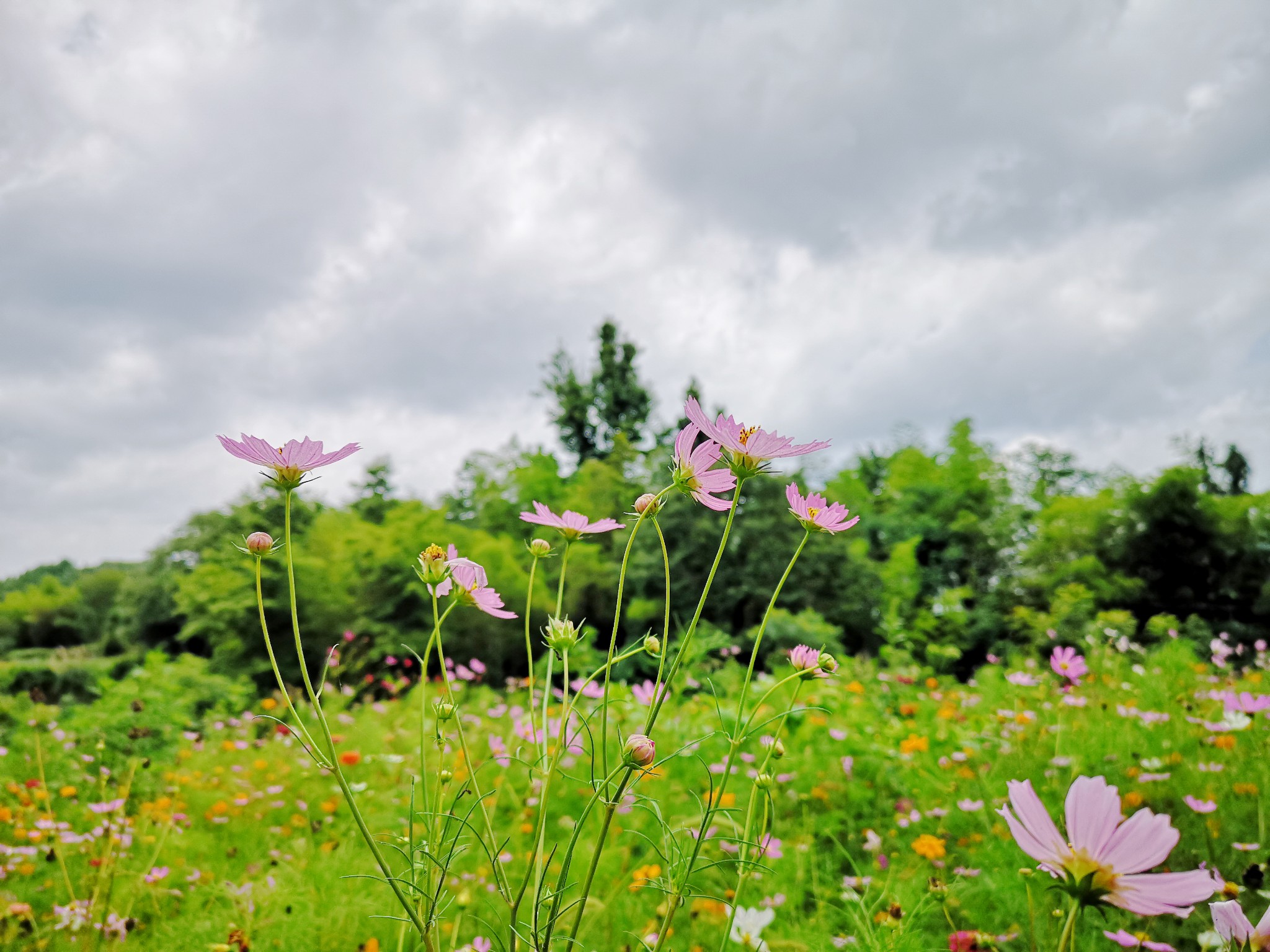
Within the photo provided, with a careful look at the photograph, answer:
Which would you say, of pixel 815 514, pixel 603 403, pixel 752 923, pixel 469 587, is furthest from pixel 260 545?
pixel 603 403

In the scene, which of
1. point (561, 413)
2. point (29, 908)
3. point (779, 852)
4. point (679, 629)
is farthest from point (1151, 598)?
point (561, 413)

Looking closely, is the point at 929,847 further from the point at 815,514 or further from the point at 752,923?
the point at 815,514

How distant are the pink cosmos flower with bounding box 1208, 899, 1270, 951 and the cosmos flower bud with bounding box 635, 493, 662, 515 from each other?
20.3 inches

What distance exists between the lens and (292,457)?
612 millimetres

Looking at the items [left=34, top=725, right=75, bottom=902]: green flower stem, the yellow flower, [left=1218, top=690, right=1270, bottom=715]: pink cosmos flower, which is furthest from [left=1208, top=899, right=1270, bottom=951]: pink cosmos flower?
[left=34, top=725, right=75, bottom=902]: green flower stem

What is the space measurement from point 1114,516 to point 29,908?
1139 centimetres

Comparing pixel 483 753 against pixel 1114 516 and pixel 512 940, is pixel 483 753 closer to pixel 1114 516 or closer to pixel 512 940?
pixel 512 940

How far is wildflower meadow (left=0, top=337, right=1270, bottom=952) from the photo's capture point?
59cm

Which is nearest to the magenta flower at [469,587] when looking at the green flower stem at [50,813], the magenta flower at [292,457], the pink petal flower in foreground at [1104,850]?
the magenta flower at [292,457]

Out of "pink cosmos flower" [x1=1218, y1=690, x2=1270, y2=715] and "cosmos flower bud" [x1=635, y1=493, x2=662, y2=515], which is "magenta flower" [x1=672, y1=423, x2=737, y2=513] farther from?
"pink cosmos flower" [x1=1218, y1=690, x2=1270, y2=715]

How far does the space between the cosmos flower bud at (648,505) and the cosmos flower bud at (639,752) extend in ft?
0.66

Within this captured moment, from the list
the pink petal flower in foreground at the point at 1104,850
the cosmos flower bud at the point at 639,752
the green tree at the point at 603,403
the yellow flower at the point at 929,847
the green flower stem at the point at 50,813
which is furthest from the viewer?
the green tree at the point at 603,403

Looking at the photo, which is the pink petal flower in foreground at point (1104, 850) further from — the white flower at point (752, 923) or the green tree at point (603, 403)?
the green tree at point (603, 403)

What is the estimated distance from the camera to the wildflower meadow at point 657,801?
59 cm
